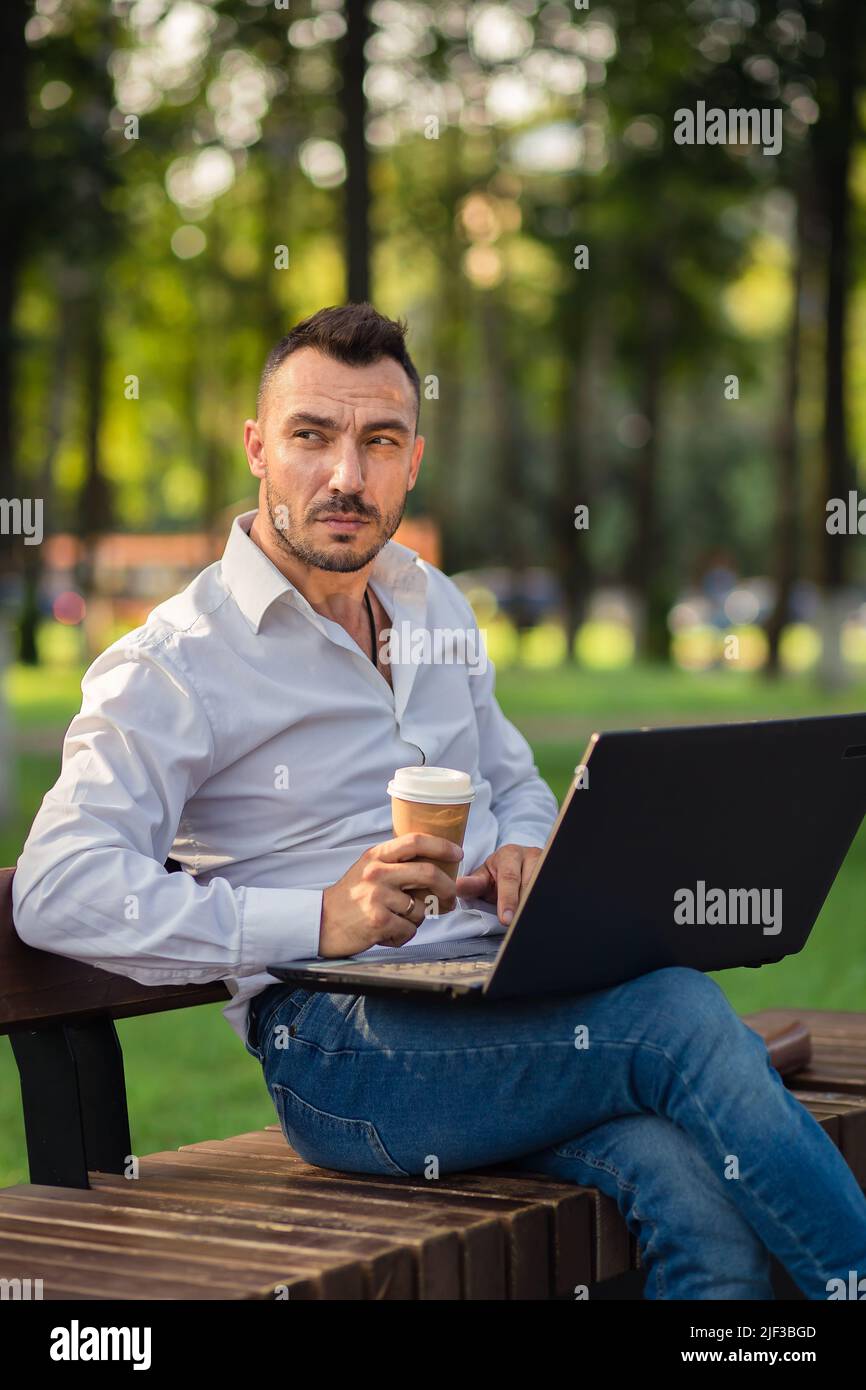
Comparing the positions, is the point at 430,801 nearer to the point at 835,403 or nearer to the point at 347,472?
the point at 347,472

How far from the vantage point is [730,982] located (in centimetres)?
862

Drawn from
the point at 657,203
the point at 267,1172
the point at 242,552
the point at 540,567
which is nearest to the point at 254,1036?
the point at 267,1172

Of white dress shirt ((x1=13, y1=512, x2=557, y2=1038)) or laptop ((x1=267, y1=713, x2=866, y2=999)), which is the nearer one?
laptop ((x1=267, y1=713, x2=866, y2=999))

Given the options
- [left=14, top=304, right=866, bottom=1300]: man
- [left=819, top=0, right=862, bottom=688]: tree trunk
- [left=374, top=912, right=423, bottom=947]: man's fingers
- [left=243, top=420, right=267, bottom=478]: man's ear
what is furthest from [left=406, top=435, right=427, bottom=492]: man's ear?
[left=819, top=0, right=862, bottom=688]: tree trunk

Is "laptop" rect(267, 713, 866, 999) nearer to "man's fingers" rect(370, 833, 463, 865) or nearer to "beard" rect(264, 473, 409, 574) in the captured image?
"man's fingers" rect(370, 833, 463, 865)

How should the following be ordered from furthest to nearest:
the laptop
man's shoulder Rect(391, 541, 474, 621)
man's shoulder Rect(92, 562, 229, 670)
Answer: man's shoulder Rect(391, 541, 474, 621) → man's shoulder Rect(92, 562, 229, 670) → the laptop

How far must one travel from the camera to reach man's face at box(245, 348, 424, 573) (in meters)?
3.81

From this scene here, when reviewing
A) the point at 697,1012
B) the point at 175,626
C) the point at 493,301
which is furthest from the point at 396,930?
the point at 493,301

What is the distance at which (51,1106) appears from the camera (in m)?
3.66

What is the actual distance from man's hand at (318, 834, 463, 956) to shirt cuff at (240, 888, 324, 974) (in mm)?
20

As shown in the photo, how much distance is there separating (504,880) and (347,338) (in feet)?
3.50

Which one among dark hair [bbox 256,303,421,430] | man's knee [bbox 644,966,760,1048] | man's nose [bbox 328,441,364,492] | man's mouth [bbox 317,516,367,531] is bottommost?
Answer: man's knee [bbox 644,966,760,1048]

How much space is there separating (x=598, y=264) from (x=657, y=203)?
35.0 ft

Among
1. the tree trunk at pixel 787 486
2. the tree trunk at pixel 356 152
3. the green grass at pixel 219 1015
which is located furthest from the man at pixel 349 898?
the tree trunk at pixel 787 486
